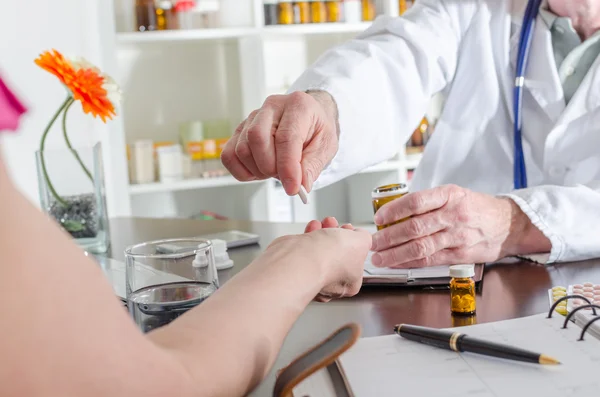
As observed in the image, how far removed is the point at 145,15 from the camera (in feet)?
9.23

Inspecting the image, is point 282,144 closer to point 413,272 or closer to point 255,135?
point 255,135

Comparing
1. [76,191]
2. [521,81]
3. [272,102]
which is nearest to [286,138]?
[272,102]

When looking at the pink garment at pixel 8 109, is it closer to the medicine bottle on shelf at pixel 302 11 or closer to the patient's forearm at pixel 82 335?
the patient's forearm at pixel 82 335


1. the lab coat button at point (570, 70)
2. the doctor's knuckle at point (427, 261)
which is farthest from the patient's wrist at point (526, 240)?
the lab coat button at point (570, 70)

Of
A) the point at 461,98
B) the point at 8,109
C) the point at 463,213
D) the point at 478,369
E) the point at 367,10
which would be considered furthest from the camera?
the point at 367,10

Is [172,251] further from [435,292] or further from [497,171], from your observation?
[497,171]

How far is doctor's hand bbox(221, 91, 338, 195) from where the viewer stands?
0.93 meters

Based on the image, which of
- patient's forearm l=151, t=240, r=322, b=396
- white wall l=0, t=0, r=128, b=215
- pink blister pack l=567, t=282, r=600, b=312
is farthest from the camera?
white wall l=0, t=0, r=128, b=215

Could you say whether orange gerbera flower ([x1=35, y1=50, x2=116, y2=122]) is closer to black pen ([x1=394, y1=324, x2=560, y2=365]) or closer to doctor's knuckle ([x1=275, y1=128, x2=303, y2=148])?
doctor's knuckle ([x1=275, y1=128, x2=303, y2=148])

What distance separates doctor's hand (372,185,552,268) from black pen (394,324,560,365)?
0.30 m

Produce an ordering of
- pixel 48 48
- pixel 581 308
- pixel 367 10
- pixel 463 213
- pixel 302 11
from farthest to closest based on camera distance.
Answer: pixel 367 10 → pixel 302 11 → pixel 48 48 → pixel 463 213 → pixel 581 308

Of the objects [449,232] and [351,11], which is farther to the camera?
[351,11]

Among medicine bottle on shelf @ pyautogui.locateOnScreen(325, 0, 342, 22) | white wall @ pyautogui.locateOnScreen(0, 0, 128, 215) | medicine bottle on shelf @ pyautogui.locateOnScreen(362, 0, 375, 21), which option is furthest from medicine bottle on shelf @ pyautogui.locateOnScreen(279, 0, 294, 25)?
white wall @ pyautogui.locateOnScreen(0, 0, 128, 215)

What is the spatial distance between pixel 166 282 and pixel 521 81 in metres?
1.00
